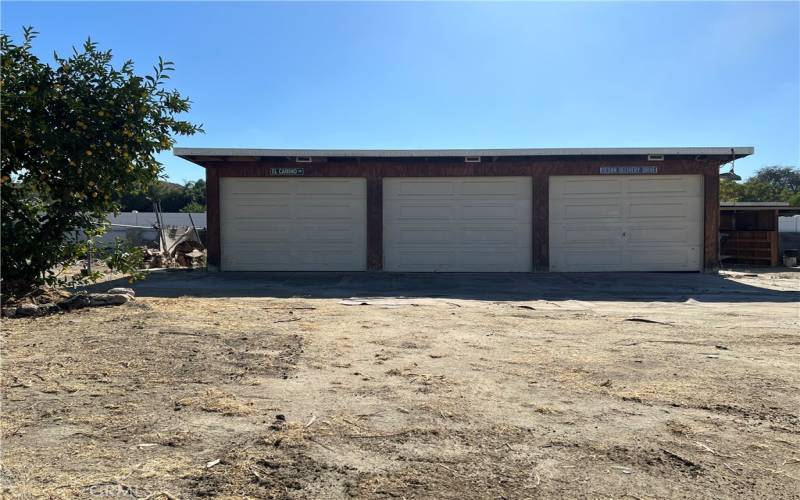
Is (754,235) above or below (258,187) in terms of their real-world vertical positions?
below

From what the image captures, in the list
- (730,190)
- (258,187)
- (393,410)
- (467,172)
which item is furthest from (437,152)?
(730,190)

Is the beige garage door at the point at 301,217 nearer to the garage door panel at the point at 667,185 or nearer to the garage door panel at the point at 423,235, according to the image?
the garage door panel at the point at 423,235

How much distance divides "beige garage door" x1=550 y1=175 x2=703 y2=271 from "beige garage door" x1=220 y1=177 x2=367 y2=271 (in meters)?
6.52

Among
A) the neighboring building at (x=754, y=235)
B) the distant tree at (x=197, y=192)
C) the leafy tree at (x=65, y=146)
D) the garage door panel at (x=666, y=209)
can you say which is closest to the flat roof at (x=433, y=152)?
the garage door panel at (x=666, y=209)

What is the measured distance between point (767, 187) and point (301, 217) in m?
56.3

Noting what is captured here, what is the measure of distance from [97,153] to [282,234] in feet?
34.0

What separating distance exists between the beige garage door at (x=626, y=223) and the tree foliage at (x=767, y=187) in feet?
79.7

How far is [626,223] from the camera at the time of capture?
702 inches

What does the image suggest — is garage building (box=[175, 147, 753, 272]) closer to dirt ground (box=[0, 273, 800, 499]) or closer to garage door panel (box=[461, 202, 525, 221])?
garage door panel (box=[461, 202, 525, 221])

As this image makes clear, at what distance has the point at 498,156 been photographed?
687 inches

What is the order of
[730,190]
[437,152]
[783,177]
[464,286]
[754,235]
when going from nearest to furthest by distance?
[464,286] → [437,152] → [754,235] → [730,190] → [783,177]

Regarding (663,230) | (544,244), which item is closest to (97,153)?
(544,244)

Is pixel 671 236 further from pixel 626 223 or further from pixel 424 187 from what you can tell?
pixel 424 187

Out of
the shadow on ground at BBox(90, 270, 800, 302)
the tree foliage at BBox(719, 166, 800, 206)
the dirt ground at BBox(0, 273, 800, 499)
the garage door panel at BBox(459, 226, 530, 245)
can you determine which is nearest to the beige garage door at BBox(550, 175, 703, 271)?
the shadow on ground at BBox(90, 270, 800, 302)
